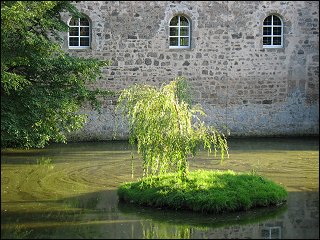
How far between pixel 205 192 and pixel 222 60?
10.00 metres

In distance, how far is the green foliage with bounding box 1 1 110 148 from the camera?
44.4ft

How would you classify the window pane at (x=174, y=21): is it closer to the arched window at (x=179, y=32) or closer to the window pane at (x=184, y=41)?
the arched window at (x=179, y=32)

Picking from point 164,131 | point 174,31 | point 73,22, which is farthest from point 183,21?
point 164,131

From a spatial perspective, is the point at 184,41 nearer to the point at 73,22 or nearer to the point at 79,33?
the point at 79,33

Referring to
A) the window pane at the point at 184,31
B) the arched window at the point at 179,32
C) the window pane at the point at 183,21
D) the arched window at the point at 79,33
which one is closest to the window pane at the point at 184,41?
the arched window at the point at 179,32

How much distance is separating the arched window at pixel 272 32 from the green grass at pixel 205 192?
374 inches

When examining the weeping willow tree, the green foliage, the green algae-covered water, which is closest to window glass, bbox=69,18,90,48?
the green algae-covered water

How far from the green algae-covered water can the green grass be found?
0.15 meters

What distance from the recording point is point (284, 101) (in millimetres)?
20781

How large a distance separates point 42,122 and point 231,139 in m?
6.99

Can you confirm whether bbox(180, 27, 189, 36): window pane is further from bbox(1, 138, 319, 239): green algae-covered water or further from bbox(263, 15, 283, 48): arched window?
bbox(1, 138, 319, 239): green algae-covered water

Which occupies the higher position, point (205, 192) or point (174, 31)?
point (174, 31)

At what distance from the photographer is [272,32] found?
20.7 m

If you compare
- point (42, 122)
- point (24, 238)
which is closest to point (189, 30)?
point (42, 122)
